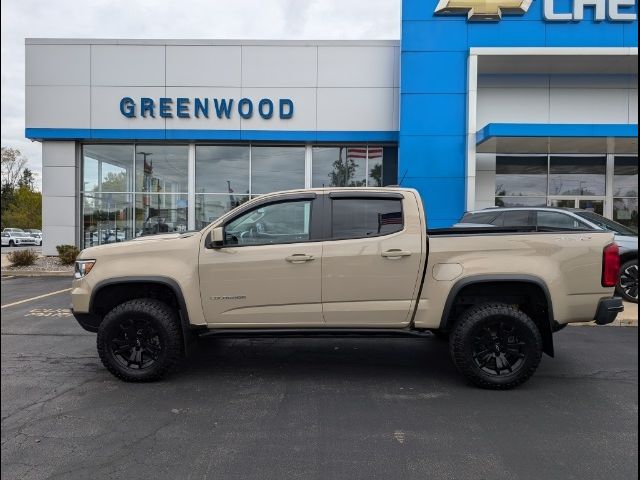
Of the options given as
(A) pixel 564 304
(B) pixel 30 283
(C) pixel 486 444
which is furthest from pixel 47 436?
(B) pixel 30 283

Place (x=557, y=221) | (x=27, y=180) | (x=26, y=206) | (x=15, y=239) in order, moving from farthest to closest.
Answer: (x=27, y=180), (x=26, y=206), (x=15, y=239), (x=557, y=221)

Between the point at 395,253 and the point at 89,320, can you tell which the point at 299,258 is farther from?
the point at 89,320

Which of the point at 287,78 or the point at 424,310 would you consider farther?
the point at 287,78

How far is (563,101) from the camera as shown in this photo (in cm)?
1628

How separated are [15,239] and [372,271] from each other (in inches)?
1734

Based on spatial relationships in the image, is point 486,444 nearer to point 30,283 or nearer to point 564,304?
point 564,304

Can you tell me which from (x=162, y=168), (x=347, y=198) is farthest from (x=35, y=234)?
(x=347, y=198)

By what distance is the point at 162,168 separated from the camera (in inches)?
692

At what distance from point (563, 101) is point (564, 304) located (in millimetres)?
14165

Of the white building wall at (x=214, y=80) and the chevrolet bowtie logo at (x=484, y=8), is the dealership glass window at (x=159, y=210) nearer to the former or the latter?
the white building wall at (x=214, y=80)

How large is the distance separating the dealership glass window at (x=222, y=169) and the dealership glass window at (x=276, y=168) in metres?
0.33

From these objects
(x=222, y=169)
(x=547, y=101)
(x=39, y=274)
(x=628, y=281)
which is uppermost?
(x=547, y=101)

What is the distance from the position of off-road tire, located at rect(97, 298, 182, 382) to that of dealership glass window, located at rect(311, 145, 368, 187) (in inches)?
513

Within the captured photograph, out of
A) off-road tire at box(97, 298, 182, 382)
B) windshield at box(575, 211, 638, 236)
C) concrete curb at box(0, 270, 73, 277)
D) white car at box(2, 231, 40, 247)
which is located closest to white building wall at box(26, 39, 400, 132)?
concrete curb at box(0, 270, 73, 277)
